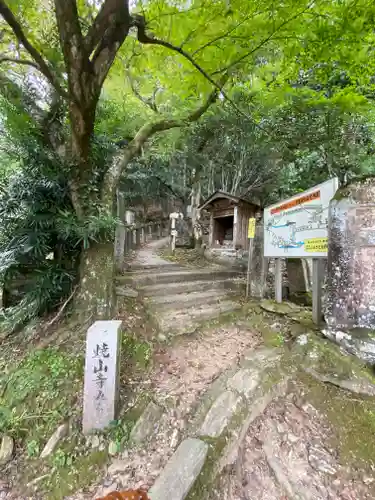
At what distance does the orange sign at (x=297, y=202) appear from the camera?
11.2 ft

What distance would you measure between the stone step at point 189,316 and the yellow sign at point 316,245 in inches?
77.1

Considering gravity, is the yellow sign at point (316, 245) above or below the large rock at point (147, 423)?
above

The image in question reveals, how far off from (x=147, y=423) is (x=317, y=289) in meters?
2.77

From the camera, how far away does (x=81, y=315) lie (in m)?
3.71

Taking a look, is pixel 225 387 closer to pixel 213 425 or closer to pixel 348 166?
pixel 213 425

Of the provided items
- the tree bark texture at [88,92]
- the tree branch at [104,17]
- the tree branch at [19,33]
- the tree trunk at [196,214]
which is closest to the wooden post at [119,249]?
the tree bark texture at [88,92]

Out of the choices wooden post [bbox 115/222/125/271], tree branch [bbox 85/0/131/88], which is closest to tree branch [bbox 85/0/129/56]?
tree branch [bbox 85/0/131/88]

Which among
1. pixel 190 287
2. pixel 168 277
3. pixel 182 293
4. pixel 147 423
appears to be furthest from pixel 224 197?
pixel 147 423

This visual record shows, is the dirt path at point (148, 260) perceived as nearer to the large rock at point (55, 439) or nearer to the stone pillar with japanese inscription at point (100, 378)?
the stone pillar with japanese inscription at point (100, 378)

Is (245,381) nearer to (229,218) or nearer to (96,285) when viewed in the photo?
(96,285)

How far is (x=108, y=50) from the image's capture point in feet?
11.0

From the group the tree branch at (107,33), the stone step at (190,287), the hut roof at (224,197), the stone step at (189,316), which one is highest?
the tree branch at (107,33)

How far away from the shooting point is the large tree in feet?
10.5

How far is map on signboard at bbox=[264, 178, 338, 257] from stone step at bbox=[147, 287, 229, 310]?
4.73ft
